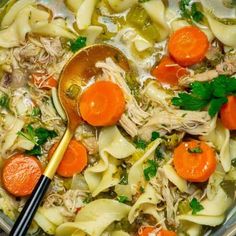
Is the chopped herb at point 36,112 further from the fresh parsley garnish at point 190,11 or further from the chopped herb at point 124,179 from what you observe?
the fresh parsley garnish at point 190,11

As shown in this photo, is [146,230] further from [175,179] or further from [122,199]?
[175,179]

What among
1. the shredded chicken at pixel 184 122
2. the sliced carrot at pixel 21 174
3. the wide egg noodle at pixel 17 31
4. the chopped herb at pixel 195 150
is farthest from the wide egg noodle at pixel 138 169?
the wide egg noodle at pixel 17 31

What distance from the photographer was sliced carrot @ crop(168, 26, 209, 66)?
14.7 feet

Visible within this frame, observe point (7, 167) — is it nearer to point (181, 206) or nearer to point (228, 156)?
point (181, 206)

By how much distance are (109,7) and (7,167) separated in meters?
1.48

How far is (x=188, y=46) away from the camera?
4477 millimetres

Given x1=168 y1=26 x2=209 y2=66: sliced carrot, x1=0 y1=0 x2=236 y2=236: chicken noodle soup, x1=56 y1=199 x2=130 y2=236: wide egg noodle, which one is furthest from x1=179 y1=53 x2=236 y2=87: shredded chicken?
x1=56 y1=199 x2=130 y2=236: wide egg noodle

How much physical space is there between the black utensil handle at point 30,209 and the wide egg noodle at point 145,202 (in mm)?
605

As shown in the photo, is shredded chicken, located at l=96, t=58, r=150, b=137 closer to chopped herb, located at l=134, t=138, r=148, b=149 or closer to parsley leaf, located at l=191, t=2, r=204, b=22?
chopped herb, located at l=134, t=138, r=148, b=149

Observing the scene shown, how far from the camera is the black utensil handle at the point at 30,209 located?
376cm

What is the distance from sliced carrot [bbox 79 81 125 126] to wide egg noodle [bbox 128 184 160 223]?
568 millimetres

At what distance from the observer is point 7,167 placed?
431 cm

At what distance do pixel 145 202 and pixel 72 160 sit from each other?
2.01 feet

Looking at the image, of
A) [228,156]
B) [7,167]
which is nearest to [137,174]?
[228,156]
